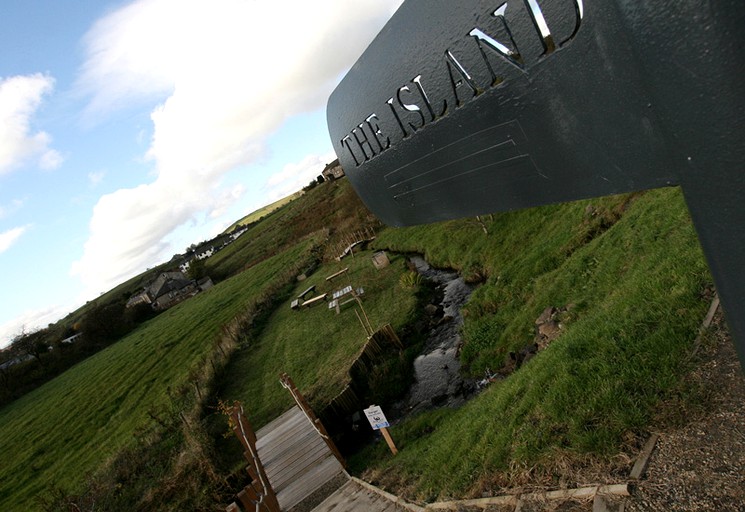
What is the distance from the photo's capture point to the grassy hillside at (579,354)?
13.7 feet

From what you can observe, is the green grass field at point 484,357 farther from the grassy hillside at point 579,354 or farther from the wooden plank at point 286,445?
the wooden plank at point 286,445

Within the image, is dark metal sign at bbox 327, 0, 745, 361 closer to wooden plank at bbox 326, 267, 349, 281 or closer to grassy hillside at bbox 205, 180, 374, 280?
wooden plank at bbox 326, 267, 349, 281

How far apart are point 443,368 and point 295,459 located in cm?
429

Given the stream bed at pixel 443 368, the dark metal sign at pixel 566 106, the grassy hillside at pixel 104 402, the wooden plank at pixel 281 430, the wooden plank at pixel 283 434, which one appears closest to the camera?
the dark metal sign at pixel 566 106

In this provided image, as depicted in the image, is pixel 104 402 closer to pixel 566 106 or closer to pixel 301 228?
pixel 301 228

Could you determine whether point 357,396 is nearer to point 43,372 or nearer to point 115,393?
point 115,393

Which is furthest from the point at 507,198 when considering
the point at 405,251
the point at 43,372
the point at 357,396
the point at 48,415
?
the point at 43,372

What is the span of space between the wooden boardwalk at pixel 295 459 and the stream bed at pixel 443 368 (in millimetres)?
2104

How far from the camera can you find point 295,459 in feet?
35.2

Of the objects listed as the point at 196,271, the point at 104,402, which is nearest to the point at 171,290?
the point at 196,271

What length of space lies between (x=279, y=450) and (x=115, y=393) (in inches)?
787

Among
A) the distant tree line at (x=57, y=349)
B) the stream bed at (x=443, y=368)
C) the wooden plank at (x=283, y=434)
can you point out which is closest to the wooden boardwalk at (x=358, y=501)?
the stream bed at (x=443, y=368)

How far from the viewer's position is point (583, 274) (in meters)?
9.33

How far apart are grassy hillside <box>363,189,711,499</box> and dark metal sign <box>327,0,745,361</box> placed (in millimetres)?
3593
